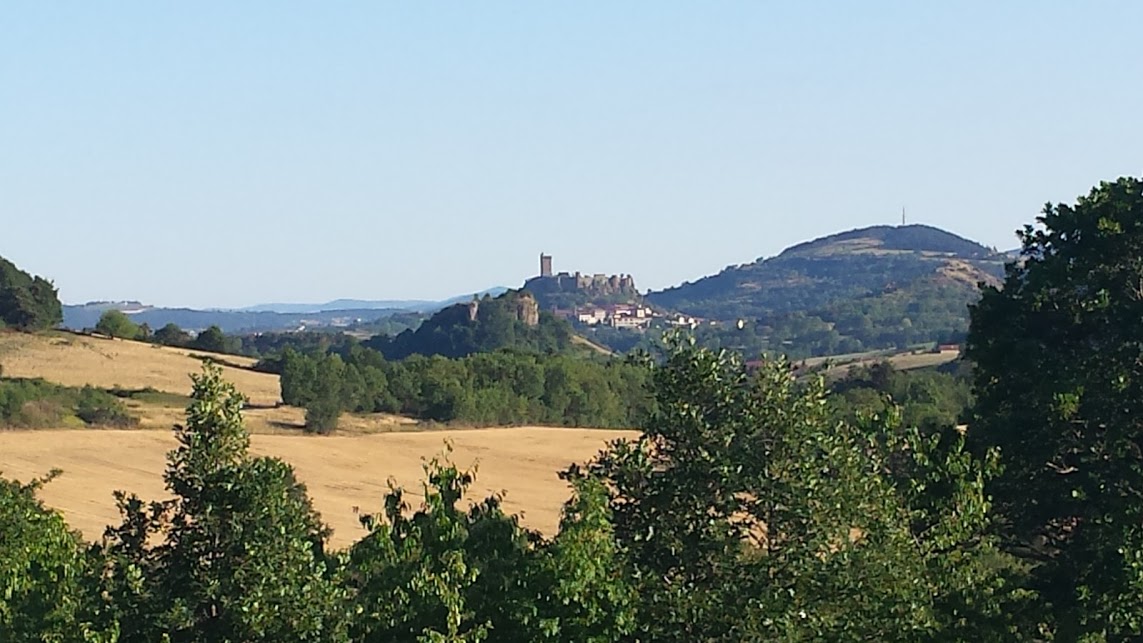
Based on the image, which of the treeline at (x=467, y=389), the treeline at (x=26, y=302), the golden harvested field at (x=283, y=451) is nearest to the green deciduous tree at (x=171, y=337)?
the treeline at (x=26, y=302)

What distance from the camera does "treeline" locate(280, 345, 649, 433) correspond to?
285ft

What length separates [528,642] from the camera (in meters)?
14.4

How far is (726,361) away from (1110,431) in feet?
23.5

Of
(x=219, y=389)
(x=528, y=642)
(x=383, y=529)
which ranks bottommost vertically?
(x=528, y=642)

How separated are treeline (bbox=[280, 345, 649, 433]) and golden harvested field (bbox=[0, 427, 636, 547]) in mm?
7535

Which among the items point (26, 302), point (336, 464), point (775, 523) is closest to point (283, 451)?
point (336, 464)

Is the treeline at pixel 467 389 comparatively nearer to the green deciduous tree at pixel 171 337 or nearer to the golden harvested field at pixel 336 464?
the golden harvested field at pixel 336 464

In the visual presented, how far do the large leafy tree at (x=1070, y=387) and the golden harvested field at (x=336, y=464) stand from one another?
29.0 metres

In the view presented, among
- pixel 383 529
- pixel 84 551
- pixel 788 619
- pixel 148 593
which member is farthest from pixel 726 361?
pixel 84 551

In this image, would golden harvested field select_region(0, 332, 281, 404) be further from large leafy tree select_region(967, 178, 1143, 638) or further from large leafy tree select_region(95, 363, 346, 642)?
large leafy tree select_region(95, 363, 346, 642)

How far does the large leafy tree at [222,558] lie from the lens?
14742 millimetres

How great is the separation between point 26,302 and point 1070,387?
10115cm

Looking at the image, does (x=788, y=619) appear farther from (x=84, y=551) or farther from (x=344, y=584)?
(x=84, y=551)

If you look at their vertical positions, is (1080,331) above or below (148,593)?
above
